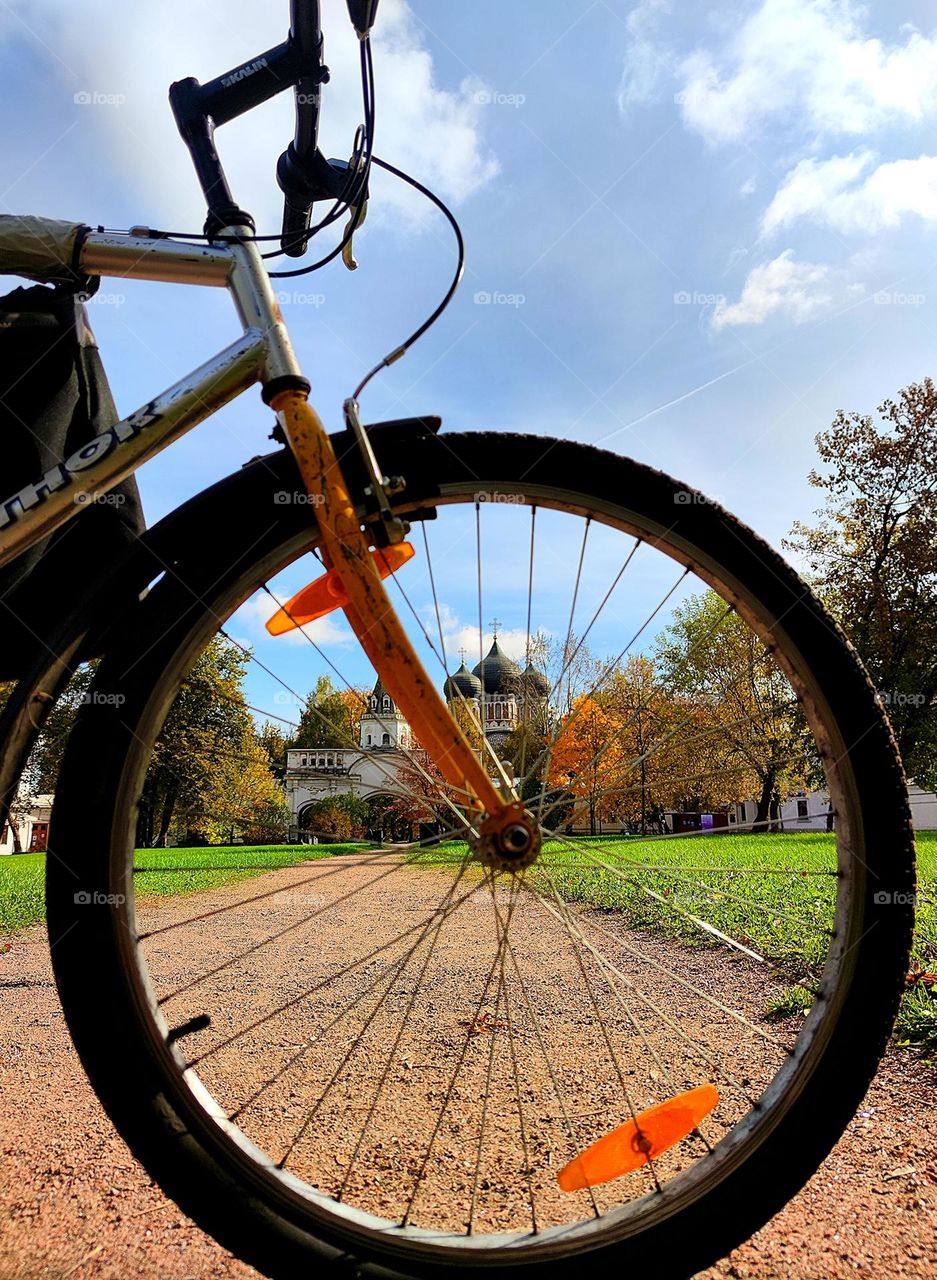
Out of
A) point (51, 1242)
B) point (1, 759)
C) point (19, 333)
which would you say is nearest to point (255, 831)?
point (1, 759)

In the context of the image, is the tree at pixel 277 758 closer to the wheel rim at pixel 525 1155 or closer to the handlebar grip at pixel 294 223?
the wheel rim at pixel 525 1155

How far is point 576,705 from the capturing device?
2.19 m

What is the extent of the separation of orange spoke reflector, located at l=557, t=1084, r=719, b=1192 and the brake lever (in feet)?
6.50

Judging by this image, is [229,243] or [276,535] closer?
[276,535]

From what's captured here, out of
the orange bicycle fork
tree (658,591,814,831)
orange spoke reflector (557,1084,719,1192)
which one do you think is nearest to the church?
the orange bicycle fork

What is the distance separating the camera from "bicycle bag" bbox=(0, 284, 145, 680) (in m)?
1.55

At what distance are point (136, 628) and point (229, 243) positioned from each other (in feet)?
2.97

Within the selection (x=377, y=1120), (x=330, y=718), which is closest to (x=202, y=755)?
(x=330, y=718)

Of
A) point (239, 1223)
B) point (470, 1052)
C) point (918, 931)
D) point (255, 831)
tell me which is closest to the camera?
point (239, 1223)

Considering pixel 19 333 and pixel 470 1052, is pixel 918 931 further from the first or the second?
pixel 19 333

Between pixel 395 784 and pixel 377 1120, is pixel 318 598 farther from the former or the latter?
pixel 377 1120

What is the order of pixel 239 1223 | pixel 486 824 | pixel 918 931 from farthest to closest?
pixel 918 931, pixel 486 824, pixel 239 1223

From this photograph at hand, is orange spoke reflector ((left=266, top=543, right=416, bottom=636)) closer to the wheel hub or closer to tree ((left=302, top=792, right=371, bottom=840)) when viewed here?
tree ((left=302, top=792, right=371, bottom=840))

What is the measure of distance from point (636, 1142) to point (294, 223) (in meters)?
2.14
